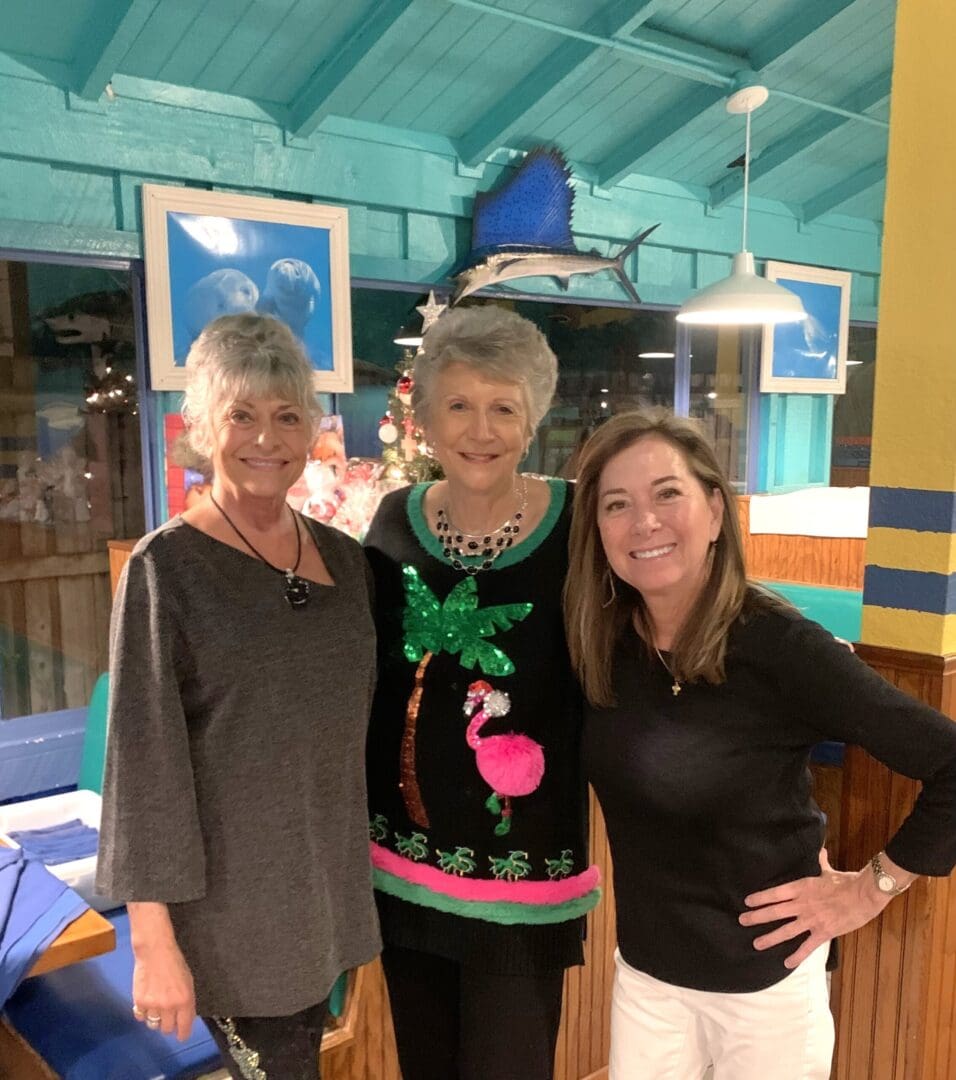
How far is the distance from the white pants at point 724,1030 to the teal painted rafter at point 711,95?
3604 mm

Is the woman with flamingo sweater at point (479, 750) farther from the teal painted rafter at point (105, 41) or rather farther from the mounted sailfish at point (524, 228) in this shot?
the mounted sailfish at point (524, 228)

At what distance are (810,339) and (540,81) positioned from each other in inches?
108

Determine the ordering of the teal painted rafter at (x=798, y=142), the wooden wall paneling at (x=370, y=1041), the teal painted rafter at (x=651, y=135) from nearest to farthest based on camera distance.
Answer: the wooden wall paneling at (x=370, y=1041), the teal painted rafter at (x=651, y=135), the teal painted rafter at (x=798, y=142)

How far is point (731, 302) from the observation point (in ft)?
12.3

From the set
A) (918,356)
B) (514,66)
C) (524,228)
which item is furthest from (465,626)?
(524,228)

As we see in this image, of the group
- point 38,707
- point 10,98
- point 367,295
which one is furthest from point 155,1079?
point 367,295

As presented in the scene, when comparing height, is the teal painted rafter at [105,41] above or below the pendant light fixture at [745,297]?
above

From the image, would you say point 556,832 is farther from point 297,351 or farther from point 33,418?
point 33,418

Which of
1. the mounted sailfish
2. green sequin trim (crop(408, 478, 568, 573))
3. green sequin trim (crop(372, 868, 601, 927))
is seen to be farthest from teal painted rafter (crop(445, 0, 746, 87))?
green sequin trim (crop(372, 868, 601, 927))

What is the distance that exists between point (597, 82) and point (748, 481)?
2570 mm

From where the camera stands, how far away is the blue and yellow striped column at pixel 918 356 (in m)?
1.52

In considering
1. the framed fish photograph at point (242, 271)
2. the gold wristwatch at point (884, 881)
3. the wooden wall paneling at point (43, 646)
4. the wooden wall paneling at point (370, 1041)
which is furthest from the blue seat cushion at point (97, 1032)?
the framed fish photograph at point (242, 271)

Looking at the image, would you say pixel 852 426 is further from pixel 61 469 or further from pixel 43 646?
pixel 43 646

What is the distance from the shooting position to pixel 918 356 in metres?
1.58
